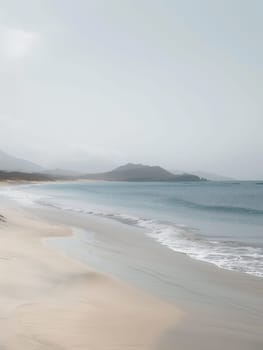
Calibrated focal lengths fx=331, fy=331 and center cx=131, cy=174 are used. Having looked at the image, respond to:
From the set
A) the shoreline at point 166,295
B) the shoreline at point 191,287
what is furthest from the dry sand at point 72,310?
the shoreline at point 191,287

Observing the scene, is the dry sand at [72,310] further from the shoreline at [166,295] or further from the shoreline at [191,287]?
the shoreline at [191,287]

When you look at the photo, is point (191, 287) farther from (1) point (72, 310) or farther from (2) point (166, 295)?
(1) point (72, 310)

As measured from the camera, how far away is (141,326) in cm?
566

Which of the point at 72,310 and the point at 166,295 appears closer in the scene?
the point at 72,310

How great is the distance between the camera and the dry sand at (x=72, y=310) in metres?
4.97

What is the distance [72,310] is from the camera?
20.2ft

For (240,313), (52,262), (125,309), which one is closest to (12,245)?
(52,262)

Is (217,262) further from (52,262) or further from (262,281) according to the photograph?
(52,262)

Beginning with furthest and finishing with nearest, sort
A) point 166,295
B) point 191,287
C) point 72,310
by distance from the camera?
point 191,287 → point 166,295 → point 72,310

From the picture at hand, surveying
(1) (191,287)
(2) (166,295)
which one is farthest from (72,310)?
(1) (191,287)

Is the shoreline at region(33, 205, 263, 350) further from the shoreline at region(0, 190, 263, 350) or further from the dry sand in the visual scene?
the dry sand

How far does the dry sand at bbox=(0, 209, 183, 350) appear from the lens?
196 inches

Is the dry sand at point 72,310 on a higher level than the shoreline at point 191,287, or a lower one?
higher

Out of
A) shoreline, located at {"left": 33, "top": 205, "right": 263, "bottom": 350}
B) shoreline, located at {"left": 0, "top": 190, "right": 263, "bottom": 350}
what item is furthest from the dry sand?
shoreline, located at {"left": 33, "top": 205, "right": 263, "bottom": 350}
